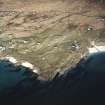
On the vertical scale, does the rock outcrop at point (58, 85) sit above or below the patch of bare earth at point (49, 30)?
below

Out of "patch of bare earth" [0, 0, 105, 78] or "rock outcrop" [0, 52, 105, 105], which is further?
"patch of bare earth" [0, 0, 105, 78]

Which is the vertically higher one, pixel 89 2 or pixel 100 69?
pixel 89 2

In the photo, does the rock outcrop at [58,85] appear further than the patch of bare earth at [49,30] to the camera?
No

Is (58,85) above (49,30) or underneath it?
underneath

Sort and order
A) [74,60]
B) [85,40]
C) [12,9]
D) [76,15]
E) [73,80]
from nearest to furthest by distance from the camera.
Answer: [73,80]
[74,60]
[85,40]
[76,15]
[12,9]

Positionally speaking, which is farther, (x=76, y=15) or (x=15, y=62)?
(x=76, y=15)

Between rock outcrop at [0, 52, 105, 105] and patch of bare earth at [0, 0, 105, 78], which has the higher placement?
patch of bare earth at [0, 0, 105, 78]

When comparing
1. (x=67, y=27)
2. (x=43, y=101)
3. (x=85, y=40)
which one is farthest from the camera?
(x=67, y=27)

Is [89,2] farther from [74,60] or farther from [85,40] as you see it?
[74,60]

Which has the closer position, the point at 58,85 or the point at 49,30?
the point at 58,85

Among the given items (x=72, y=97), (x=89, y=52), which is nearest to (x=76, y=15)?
(x=89, y=52)
